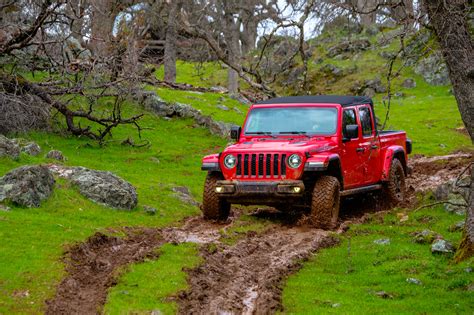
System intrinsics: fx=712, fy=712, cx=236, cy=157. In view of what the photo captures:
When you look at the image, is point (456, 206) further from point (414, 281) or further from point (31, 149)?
point (31, 149)

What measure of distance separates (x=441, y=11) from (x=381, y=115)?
27672mm

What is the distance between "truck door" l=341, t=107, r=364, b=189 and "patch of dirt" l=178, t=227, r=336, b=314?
182 cm

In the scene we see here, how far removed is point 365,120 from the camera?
16359 millimetres

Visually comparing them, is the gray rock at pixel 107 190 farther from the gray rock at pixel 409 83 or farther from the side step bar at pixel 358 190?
the gray rock at pixel 409 83

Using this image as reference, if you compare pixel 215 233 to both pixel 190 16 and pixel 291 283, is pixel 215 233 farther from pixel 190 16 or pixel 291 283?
pixel 190 16

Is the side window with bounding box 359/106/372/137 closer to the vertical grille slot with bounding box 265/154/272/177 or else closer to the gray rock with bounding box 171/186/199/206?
the vertical grille slot with bounding box 265/154/272/177

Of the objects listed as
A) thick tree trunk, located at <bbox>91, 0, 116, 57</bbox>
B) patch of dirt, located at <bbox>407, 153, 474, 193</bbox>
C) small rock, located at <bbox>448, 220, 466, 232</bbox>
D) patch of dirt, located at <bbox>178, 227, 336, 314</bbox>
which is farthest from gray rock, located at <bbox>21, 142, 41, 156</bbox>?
small rock, located at <bbox>448, 220, 466, 232</bbox>

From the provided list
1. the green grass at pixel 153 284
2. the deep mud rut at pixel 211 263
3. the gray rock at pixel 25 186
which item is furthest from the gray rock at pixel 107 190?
the green grass at pixel 153 284

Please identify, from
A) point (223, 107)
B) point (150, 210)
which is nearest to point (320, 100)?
point (150, 210)

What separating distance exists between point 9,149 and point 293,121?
7164mm

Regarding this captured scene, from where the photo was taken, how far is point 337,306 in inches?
366

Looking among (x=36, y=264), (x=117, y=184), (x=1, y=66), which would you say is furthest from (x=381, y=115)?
(x=36, y=264)

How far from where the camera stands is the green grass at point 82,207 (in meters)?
9.69

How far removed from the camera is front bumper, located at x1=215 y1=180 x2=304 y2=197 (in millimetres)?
13523
